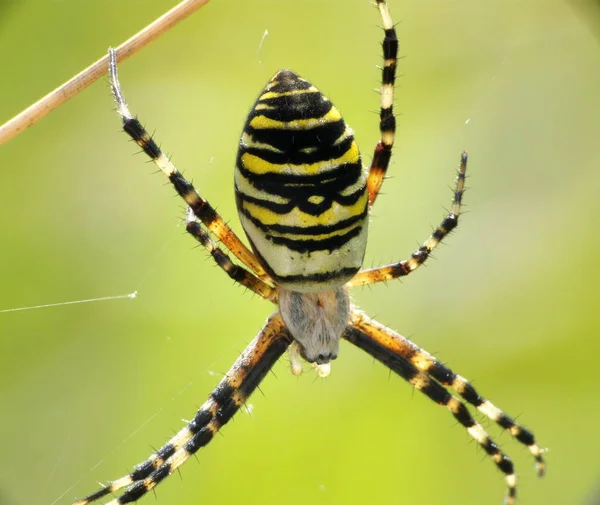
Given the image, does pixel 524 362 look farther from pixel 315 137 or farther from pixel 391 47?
pixel 315 137

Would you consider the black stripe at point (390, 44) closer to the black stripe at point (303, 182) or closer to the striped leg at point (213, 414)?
the black stripe at point (303, 182)

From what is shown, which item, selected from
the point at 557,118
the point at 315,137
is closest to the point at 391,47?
the point at 315,137

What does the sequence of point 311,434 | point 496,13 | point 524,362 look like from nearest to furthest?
point 311,434
point 524,362
point 496,13

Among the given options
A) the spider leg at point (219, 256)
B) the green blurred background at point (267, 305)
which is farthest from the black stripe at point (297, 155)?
the green blurred background at point (267, 305)

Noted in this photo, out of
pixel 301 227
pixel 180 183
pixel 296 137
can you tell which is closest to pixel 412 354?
pixel 301 227

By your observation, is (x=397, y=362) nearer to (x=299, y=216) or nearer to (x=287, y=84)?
(x=299, y=216)

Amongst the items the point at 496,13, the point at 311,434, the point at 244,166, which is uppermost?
the point at 496,13

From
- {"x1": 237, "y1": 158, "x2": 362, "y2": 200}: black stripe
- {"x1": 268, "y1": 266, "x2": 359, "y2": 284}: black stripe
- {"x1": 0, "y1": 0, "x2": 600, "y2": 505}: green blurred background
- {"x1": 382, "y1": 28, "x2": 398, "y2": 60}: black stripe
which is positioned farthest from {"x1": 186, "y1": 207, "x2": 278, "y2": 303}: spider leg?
{"x1": 0, "y1": 0, "x2": 600, "y2": 505}: green blurred background
